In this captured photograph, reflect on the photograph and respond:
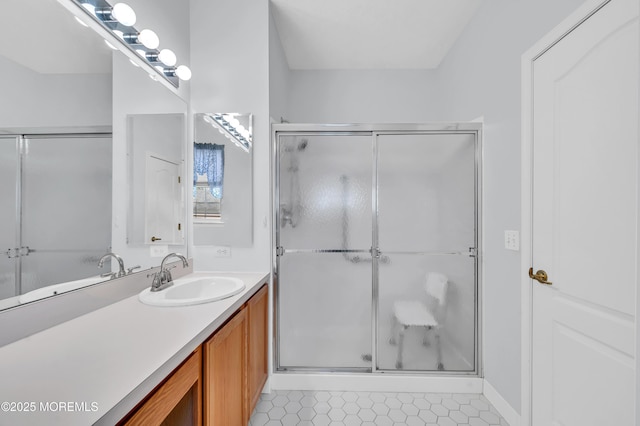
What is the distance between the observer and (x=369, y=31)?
87.6 inches

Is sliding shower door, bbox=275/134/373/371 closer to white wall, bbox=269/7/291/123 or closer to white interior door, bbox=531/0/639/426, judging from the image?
white wall, bbox=269/7/291/123

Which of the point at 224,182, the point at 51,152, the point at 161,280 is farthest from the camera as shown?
the point at 224,182

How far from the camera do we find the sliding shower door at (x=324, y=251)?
6.41ft

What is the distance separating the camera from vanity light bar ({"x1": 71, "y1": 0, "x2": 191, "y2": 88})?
49.7 inches

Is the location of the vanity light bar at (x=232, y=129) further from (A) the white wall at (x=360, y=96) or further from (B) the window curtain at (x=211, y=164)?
(A) the white wall at (x=360, y=96)

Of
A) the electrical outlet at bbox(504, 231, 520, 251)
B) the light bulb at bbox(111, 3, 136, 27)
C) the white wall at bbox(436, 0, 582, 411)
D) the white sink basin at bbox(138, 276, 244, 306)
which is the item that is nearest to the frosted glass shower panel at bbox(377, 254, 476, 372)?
the white wall at bbox(436, 0, 582, 411)

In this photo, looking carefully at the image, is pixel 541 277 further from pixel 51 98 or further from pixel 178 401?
pixel 51 98

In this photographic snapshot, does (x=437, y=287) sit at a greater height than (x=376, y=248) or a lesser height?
lesser

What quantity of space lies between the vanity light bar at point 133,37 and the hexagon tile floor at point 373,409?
7.41ft

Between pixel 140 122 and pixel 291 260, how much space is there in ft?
4.12

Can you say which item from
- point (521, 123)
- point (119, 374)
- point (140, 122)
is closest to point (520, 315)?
point (521, 123)

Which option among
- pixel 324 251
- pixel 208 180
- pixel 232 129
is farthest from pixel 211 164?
pixel 324 251

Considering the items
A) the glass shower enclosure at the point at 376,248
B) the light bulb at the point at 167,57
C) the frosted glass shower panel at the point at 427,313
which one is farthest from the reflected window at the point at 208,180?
the frosted glass shower panel at the point at 427,313

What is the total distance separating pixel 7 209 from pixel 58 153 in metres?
0.26
